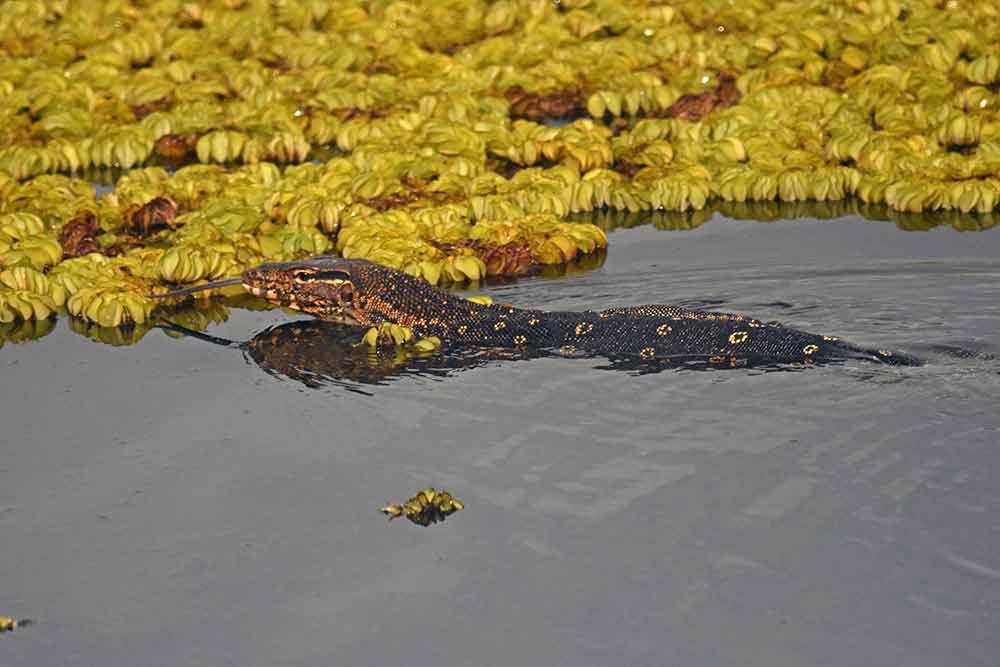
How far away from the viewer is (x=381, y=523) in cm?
936

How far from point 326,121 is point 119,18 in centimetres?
555

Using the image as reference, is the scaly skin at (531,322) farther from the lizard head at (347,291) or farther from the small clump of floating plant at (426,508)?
the small clump of floating plant at (426,508)

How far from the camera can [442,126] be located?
666 inches

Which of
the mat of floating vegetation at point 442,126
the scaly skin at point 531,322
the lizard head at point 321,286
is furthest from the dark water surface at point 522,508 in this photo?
the mat of floating vegetation at point 442,126

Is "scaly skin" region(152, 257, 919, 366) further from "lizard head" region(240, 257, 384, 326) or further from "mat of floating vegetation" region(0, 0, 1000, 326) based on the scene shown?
"mat of floating vegetation" region(0, 0, 1000, 326)

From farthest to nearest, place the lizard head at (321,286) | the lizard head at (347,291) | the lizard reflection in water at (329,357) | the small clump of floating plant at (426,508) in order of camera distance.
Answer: the lizard head at (321,286)
the lizard head at (347,291)
the lizard reflection in water at (329,357)
the small clump of floating plant at (426,508)

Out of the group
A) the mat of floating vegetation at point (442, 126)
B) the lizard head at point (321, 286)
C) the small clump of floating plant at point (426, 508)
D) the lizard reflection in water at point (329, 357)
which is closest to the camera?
the small clump of floating plant at point (426, 508)

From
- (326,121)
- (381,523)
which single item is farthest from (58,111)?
(381,523)

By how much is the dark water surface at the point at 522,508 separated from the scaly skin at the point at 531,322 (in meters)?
0.37

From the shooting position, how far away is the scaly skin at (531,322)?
11.5 m

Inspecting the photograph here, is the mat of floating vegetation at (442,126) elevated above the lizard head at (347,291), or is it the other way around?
the mat of floating vegetation at (442,126)

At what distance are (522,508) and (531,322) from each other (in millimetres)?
3074

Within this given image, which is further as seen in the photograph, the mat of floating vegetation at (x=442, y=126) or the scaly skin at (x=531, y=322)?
the mat of floating vegetation at (x=442, y=126)

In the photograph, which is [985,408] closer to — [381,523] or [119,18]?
[381,523]
